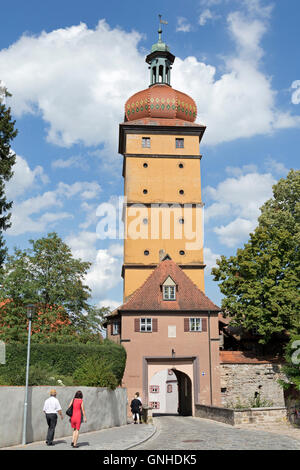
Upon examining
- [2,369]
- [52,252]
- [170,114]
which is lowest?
[2,369]

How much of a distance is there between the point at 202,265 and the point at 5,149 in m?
22.0

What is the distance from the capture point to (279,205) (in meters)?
39.5

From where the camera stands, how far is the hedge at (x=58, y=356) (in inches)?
1110

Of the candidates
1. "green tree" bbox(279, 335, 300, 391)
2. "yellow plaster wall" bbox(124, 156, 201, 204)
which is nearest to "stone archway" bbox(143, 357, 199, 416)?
"green tree" bbox(279, 335, 300, 391)

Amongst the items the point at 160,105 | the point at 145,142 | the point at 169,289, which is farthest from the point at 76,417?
the point at 160,105

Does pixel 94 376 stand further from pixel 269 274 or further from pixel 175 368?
pixel 269 274

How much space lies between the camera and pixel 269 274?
118ft

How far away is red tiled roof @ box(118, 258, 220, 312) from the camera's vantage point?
36.5 meters

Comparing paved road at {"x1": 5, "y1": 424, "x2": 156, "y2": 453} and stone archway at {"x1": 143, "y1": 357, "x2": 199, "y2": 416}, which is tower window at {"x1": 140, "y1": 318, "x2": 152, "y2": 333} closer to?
stone archway at {"x1": 143, "y1": 357, "x2": 199, "y2": 416}

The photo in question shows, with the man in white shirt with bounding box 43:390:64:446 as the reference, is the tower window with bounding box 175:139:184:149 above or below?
above

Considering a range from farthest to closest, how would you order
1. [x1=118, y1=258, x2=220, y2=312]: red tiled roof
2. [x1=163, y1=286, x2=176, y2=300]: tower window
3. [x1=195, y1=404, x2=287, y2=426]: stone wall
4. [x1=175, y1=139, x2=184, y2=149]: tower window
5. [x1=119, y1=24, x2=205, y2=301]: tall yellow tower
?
[x1=175, y1=139, x2=184, y2=149]: tower window → [x1=119, y1=24, x2=205, y2=301]: tall yellow tower → [x1=163, y1=286, x2=176, y2=300]: tower window → [x1=118, y1=258, x2=220, y2=312]: red tiled roof → [x1=195, y1=404, x2=287, y2=426]: stone wall

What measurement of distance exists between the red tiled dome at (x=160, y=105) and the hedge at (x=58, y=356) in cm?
2613

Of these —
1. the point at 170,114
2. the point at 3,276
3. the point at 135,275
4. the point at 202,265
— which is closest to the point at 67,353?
the point at 3,276
